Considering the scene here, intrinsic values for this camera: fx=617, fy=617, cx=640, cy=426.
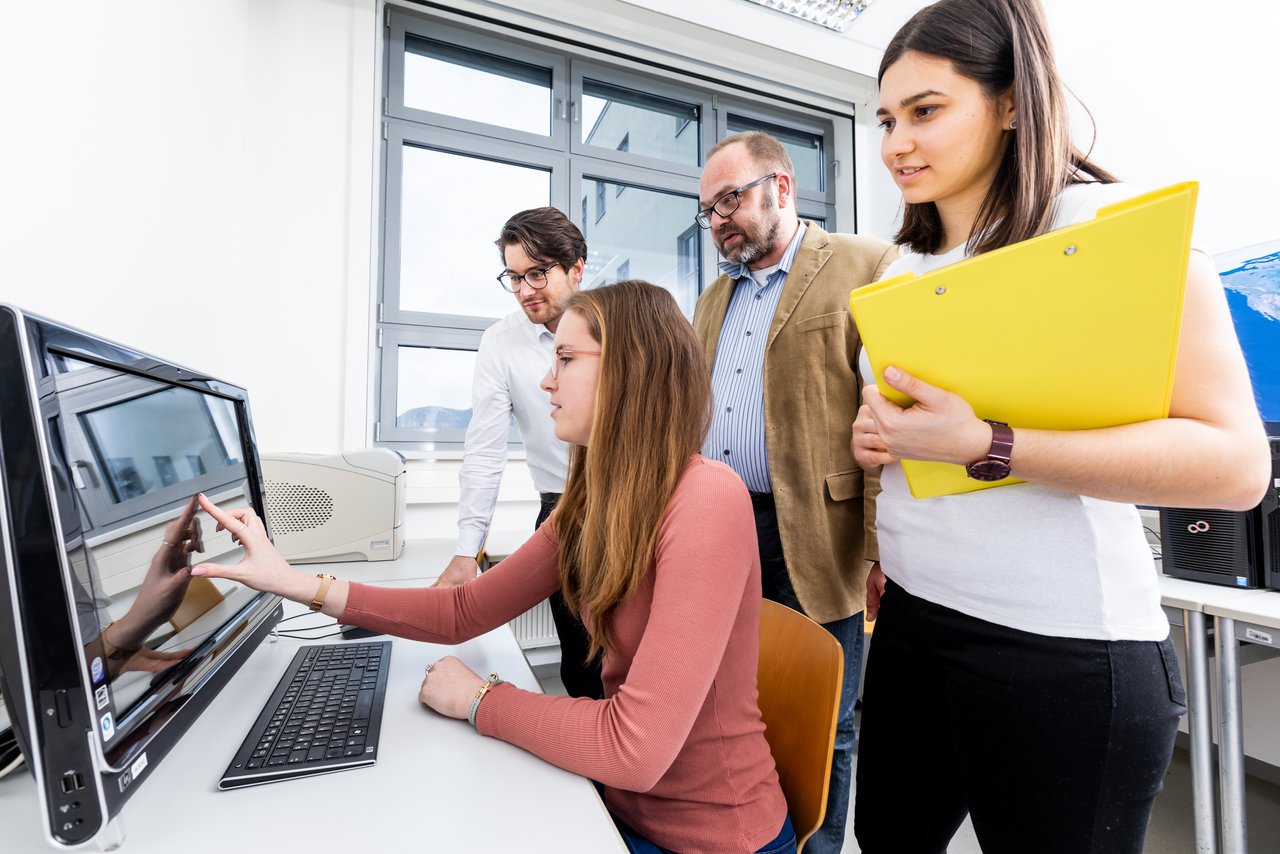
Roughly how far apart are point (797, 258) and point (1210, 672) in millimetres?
1313

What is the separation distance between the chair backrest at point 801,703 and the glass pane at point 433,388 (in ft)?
6.63

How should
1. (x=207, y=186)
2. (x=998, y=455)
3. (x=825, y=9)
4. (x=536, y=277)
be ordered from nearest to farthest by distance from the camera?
(x=998, y=455) < (x=536, y=277) < (x=207, y=186) < (x=825, y=9)

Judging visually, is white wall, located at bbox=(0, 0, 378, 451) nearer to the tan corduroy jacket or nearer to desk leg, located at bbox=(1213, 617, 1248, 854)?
the tan corduroy jacket

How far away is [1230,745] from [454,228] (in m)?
3.02

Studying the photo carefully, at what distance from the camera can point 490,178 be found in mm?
2895

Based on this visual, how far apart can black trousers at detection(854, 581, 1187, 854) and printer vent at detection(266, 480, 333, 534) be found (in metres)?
1.58

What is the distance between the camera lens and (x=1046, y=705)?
0.68 meters

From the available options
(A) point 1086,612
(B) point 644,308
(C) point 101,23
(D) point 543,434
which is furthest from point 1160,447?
(C) point 101,23

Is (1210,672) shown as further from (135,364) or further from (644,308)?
(135,364)

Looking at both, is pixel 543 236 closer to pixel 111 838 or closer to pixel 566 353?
pixel 566 353

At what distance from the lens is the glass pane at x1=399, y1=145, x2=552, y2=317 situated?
8.98 ft

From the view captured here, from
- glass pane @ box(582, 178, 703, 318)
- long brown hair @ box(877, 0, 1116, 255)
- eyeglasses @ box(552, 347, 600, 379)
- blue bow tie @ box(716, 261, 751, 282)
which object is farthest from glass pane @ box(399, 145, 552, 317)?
long brown hair @ box(877, 0, 1116, 255)

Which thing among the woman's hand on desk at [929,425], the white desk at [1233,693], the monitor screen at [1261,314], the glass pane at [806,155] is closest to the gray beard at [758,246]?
the woman's hand on desk at [929,425]

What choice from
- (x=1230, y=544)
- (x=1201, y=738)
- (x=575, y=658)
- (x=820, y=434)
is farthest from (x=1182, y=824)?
(x=575, y=658)
